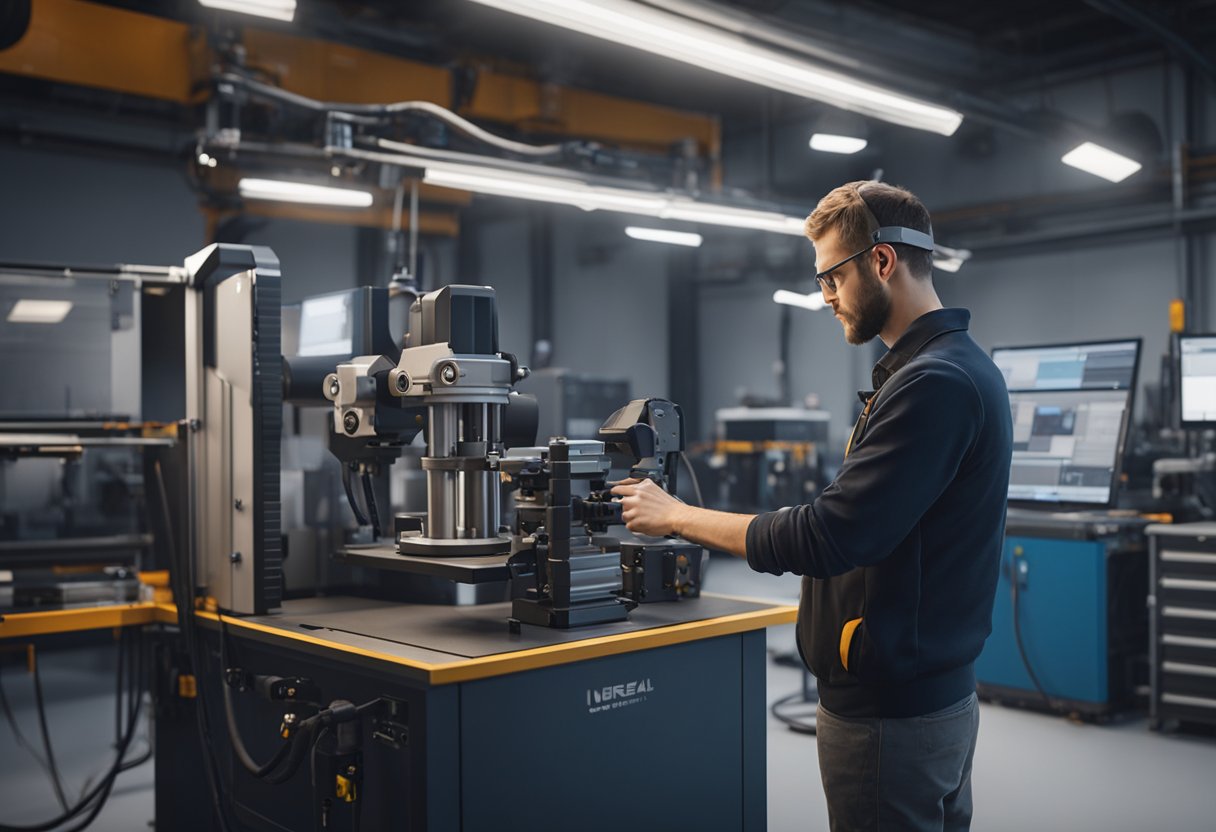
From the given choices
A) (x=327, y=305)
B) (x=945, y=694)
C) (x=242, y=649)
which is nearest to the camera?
(x=945, y=694)

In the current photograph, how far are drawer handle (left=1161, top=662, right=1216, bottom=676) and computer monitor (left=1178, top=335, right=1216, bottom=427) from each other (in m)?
0.94

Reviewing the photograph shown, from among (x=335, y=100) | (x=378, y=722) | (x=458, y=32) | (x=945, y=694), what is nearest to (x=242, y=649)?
(x=378, y=722)

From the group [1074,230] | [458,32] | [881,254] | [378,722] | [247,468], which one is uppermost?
[458,32]

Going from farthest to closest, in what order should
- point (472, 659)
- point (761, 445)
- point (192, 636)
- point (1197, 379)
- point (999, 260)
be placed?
point (999, 260)
point (761, 445)
point (1197, 379)
point (192, 636)
point (472, 659)

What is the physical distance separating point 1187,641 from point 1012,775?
3.18 feet

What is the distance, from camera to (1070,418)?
14.2 feet

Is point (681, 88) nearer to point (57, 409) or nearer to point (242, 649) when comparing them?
point (57, 409)

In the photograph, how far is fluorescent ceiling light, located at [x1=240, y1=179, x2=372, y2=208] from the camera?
441 centimetres

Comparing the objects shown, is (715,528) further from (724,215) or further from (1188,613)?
(724,215)

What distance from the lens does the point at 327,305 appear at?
2.40m

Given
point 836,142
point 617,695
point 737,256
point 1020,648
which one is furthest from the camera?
point 737,256

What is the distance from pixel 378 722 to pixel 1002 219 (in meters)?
7.60

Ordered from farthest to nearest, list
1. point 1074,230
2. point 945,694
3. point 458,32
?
1. point 1074,230
2. point 458,32
3. point 945,694

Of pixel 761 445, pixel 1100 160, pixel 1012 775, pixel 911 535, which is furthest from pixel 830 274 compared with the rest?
pixel 761 445
